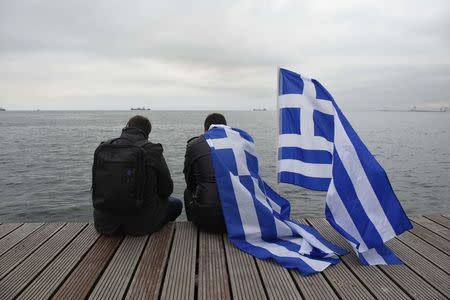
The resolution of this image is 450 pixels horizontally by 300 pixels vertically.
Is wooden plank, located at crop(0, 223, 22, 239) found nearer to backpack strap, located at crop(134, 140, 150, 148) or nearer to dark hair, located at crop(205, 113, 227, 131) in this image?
backpack strap, located at crop(134, 140, 150, 148)

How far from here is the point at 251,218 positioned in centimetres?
438

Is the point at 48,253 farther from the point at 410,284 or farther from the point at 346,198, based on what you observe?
the point at 410,284

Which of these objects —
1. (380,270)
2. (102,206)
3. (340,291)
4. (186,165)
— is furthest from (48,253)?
(380,270)

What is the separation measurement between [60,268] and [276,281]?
2199 mm

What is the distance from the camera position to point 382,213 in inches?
156

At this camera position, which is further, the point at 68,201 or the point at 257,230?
the point at 68,201

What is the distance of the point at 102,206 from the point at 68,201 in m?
9.84

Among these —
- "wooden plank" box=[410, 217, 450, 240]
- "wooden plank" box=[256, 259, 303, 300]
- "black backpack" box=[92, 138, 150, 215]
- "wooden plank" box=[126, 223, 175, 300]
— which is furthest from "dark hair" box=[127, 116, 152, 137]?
"wooden plank" box=[410, 217, 450, 240]

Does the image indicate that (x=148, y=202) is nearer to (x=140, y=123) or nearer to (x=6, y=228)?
(x=140, y=123)

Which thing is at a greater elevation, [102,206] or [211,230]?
[102,206]

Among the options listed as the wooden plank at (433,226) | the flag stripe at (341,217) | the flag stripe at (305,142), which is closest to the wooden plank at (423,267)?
the flag stripe at (341,217)

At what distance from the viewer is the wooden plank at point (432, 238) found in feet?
14.6

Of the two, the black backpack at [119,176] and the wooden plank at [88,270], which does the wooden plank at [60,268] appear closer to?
the wooden plank at [88,270]

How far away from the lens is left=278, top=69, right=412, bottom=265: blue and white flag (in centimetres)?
396
